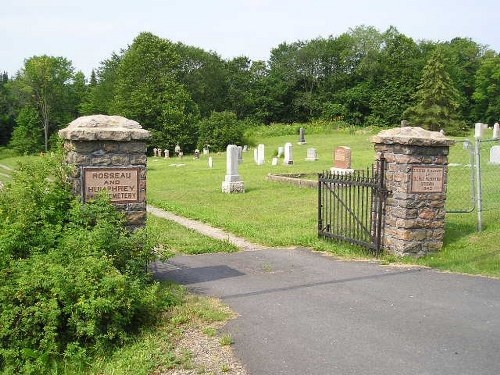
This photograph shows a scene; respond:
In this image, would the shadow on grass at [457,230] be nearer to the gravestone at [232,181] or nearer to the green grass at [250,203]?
the green grass at [250,203]

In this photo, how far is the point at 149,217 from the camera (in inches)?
516

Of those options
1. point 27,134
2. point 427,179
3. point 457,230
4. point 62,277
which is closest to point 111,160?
point 62,277

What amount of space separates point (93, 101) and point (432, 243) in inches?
2556

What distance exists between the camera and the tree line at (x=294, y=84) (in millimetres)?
60406

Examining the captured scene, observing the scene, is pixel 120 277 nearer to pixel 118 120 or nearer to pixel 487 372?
pixel 118 120

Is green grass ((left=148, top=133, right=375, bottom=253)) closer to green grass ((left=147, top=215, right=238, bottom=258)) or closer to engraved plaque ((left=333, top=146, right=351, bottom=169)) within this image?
green grass ((left=147, top=215, right=238, bottom=258))

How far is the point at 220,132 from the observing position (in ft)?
140

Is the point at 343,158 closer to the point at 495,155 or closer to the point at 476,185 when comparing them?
the point at 495,155

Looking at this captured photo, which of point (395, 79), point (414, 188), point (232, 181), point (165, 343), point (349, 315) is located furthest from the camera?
point (395, 79)

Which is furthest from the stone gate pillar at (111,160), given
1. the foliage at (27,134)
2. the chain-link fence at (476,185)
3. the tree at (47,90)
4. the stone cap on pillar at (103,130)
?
the tree at (47,90)

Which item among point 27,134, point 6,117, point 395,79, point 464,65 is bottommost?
point 27,134

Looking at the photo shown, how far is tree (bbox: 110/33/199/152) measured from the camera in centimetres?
4662

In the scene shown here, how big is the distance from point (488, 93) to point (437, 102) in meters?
13.4

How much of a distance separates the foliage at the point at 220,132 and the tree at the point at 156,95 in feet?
11.2
